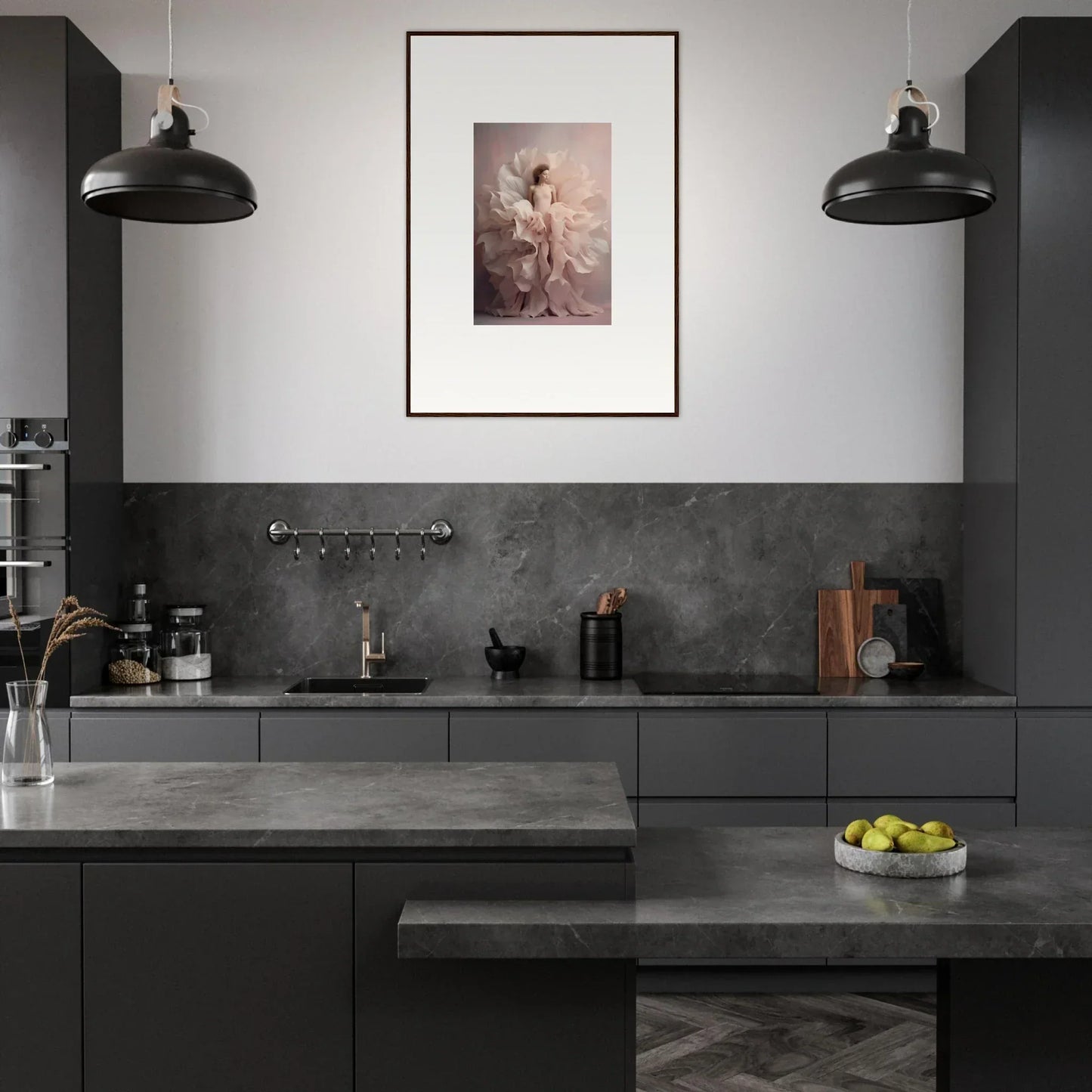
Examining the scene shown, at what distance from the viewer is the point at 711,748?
398 cm

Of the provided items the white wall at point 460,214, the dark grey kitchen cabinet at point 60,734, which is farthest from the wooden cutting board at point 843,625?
the dark grey kitchen cabinet at point 60,734

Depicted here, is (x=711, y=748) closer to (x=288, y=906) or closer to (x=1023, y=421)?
(x=1023, y=421)

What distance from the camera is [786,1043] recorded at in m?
3.58

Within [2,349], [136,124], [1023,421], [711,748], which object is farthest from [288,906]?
[136,124]

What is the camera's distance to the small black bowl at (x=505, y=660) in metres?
4.41

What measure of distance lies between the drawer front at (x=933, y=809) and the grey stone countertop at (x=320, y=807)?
1587mm

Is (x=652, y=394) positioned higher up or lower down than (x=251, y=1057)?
higher up

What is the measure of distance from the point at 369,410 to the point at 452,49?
1.50m

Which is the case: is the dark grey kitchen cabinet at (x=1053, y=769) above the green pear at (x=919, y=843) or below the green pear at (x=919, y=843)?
below

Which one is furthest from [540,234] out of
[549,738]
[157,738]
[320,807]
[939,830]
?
[939,830]

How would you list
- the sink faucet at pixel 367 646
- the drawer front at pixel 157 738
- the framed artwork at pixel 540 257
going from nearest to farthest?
1. the drawer front at pixel 157 738
2. the sink faucet at pixel 367 646
3. the framed artwork at pixel 540 257

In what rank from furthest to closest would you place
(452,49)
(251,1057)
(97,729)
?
(452,49), (97,729), (251,1057)

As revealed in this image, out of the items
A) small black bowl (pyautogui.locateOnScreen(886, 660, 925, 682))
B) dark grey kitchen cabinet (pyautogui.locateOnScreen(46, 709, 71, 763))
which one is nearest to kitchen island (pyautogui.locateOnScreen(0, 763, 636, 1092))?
dark grey kitchen cabinet (pyautogui.locateOnScreen(46, 709, 71, 763))

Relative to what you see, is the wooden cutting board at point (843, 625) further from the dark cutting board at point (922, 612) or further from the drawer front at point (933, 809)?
the drawer front at point (933, 809)
